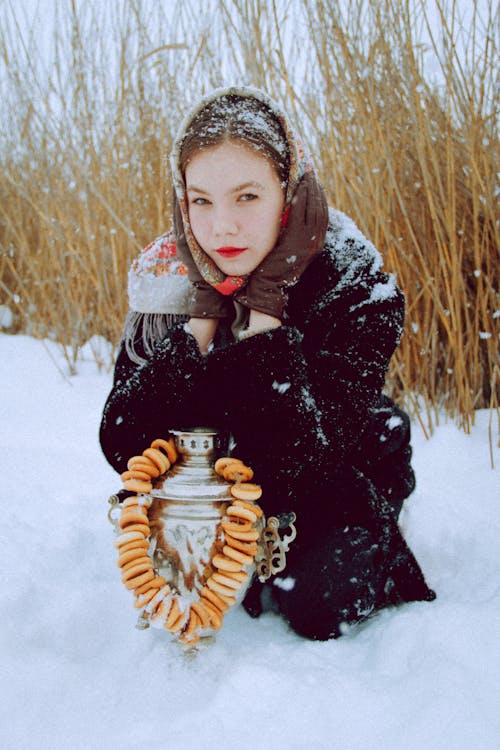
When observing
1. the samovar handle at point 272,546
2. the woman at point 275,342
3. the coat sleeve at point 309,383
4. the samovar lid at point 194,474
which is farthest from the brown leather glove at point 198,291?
the samovar handle at point 272,546

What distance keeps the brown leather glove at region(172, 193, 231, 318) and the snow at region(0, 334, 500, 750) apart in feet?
2.06

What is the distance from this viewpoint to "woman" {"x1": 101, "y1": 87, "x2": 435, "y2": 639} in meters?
1.03

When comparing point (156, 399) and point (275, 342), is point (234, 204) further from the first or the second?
point (156, 399)

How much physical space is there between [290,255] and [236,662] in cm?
75

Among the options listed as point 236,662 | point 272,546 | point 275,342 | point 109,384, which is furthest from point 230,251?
point 109,384

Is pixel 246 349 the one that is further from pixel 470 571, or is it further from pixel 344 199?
pixel 344 199

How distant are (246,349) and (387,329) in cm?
29

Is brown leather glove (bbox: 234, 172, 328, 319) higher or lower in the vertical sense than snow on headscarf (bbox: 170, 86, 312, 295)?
lower

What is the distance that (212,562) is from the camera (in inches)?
40.0

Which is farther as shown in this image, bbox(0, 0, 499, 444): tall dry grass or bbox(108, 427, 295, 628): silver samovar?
bbox(0, 0, 499, 444): tall dry grass

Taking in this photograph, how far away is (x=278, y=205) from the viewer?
3.53 feet

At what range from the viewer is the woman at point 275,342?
1031 mm

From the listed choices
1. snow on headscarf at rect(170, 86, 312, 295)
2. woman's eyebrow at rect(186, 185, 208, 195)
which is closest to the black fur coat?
snow on headscarf at rect(170, 86, 312, 295)

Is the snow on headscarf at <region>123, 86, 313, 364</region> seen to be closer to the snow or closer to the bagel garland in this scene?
the bagel garland
